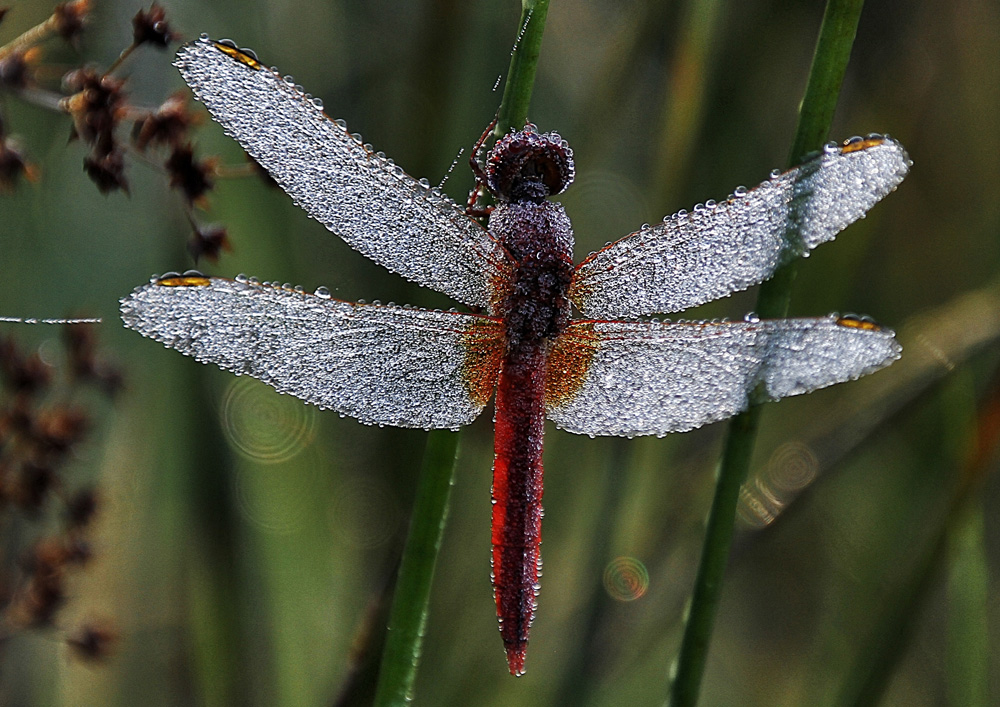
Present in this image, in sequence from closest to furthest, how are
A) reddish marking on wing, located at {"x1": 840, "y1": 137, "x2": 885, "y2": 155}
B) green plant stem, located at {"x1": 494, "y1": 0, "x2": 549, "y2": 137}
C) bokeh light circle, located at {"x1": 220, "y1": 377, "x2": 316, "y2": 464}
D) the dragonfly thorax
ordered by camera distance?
green plant stem, located at {"x1": 494, "y1": 0, "x2": 549, "y2": 137}
reddish marking on wing, located at {"x1": 840, "y1": 137, "x2": 885, "y2": 155}
the dragonfly thorax
bokeh light circle, located at {"x1": 220, "y1": 377, "x2": 316, "y2": 464}

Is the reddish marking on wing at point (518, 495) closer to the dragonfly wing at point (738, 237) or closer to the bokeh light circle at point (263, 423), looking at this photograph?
the dragonfly wing at point (738, 237)

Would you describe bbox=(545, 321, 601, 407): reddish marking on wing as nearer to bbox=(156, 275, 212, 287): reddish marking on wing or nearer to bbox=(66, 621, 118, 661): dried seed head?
bbox=(156, 275, 212, 287): reddish marking on wing

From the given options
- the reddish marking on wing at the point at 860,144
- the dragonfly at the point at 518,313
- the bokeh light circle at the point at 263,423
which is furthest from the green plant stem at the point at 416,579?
the bokeh light circle at the point at 263,423

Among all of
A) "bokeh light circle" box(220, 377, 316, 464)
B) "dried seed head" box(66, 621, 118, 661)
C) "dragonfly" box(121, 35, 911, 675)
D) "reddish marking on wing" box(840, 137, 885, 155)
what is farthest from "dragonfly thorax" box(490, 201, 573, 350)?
"dried seed head" box(66, 621, 118, 661)

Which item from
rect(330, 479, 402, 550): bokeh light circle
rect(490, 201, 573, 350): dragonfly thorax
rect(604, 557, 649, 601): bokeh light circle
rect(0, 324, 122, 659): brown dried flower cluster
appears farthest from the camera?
rect(330, 479, 402, 550): bokeh light circle

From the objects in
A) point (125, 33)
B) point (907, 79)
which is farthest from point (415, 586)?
point (907, 79)

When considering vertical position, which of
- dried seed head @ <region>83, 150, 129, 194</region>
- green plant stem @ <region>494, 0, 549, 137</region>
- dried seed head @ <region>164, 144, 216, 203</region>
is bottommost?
dried seed head @ <region>83, 150, 129, 194</region>

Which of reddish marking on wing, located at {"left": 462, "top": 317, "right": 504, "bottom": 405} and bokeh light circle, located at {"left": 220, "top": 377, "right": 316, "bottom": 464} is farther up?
bokeh light circle, located at {"left": 220, "top": 377, "right": 316, "bottom": 464}

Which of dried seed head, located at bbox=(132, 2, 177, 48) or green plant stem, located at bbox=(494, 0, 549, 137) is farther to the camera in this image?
dried seed head, located at bbox=(132, 2, 177, 48)
